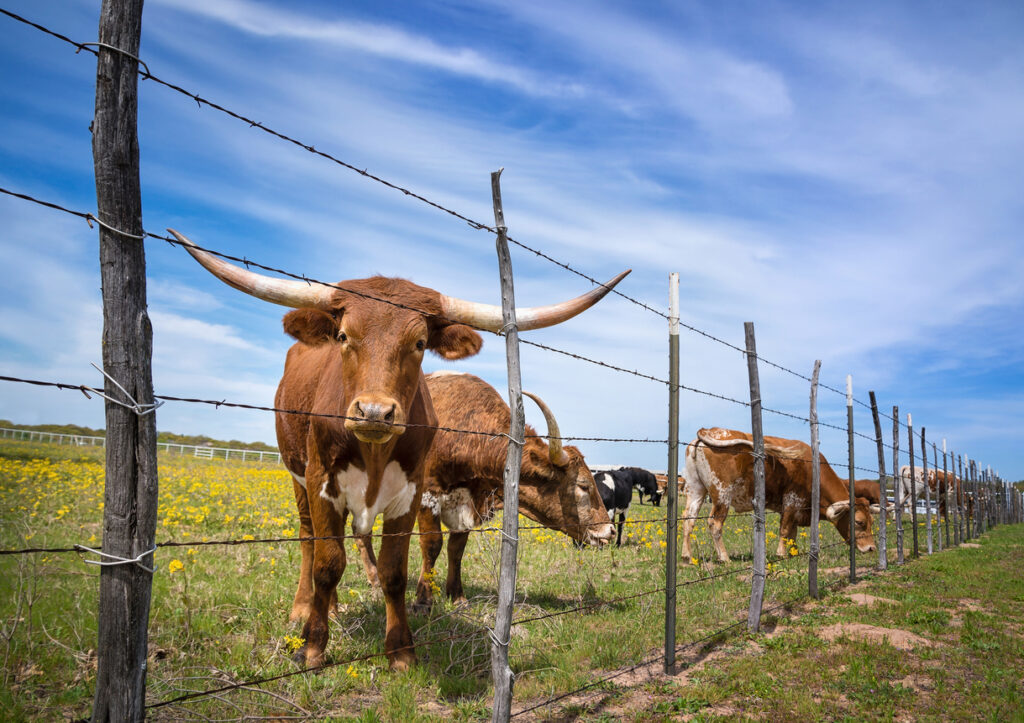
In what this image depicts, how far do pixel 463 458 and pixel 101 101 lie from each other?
196 inches

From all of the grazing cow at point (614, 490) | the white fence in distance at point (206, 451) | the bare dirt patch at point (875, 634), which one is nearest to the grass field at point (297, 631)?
the bare dirt patch at point (875, 634)

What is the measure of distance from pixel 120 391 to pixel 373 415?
119 cm

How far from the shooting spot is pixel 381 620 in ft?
17.4

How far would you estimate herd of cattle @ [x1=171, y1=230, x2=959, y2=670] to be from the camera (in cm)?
353

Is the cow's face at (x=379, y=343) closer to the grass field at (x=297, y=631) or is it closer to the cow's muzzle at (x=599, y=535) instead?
the grass field at (x=297, y=631)

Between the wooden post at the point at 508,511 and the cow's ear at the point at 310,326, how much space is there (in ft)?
4.00

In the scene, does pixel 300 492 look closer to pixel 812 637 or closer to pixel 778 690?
pixel 778 690

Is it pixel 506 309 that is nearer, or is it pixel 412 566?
pixel 506 309

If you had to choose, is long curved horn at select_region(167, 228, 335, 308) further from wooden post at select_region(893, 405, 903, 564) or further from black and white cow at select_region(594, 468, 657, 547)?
wooden post at select_region(893, 405, 903, 564)


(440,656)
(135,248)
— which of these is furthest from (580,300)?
(440,656)

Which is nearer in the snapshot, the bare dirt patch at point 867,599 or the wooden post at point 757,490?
the wooden post at point 757,490

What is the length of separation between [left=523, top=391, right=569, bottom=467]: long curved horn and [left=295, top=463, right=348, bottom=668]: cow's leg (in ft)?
8.13

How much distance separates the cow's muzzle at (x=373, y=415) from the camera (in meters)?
3.04

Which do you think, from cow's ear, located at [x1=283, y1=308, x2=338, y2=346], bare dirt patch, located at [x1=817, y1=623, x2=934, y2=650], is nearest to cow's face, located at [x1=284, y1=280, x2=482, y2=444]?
cow's ear, located at [x1=283, y1=308, x2=338, y2=346]
